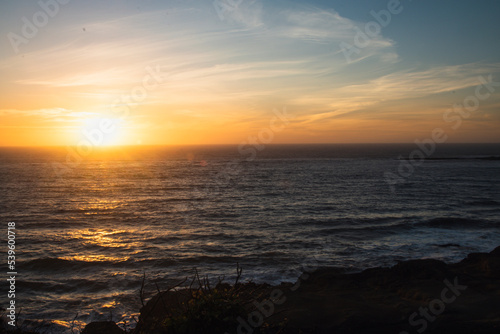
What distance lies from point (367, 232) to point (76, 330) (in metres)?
21.5

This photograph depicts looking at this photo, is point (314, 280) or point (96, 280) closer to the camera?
point (314, 280)

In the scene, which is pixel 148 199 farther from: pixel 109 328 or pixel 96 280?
pixel 109 328

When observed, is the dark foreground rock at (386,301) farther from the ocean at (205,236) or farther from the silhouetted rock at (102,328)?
the ocean at (205,236)

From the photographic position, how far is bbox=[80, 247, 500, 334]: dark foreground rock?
11.2 metres

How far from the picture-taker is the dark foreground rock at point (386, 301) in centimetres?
1125

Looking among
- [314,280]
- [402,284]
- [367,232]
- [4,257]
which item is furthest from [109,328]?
[367,232]

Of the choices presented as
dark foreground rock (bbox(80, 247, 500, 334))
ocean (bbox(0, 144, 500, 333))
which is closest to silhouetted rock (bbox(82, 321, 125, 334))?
dark foreground rock (bbox(80, 247, 500, 334))

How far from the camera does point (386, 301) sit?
13.4 metres

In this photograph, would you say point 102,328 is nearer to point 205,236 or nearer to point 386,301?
point 386,301

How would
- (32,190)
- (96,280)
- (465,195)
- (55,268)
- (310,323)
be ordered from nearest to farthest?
(310,323) < (96,280) < (55,268) < (465,195) < (32,190)

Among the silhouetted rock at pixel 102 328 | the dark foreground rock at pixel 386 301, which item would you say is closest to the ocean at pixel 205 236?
the silhouetted rock at pixel 102 328

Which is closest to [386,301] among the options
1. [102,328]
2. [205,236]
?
A: [102,328]

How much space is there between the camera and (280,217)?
32250 millimetres

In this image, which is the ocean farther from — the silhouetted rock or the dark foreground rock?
the dark foreground rock
